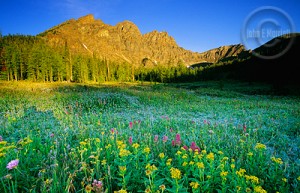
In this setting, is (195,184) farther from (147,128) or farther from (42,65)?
(42,65)

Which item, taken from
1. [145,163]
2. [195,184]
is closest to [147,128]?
[145,163]

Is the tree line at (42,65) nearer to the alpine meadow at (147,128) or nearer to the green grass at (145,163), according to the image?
the alpine meadow at (147,128)

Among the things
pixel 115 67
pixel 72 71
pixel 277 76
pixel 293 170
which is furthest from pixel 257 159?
pixel 115 67

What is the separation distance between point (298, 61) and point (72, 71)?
3773 inches

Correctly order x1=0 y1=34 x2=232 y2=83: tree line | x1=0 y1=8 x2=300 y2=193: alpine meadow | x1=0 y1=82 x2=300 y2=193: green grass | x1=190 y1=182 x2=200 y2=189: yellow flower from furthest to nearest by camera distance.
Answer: x1=0 y1=34 x2=232 y2=83: tree line < x1=0 y1=8 x2=300 y2=193: alpine meadow < x1=0 y1=82 x2=300 y2=193: green grass < x1=190 y1=182 x2=200 y2=189: yellow flower

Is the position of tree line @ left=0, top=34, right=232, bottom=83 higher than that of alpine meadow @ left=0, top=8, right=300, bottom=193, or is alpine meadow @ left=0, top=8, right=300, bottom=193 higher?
tree line @ left=0, top=34, right=232, bottom=83

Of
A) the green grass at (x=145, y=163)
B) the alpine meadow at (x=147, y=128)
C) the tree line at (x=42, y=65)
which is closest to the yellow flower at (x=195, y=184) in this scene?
the green grass at (x=145, y=163)

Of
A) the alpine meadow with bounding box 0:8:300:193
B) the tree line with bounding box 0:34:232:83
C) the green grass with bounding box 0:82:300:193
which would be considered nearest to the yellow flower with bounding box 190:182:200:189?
the green grass with bounding box 0:82:300:193

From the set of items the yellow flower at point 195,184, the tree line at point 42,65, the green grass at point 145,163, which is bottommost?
the green grass at point 145,163

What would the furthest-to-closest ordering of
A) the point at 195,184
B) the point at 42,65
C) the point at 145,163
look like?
the point at 42,65 < the point at 145,163 < the point at 195,184

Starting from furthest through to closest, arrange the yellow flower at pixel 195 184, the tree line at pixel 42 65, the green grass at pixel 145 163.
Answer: the tree line at pixel 42 65 → the green grass at pixel 145 163 → the yellow flower at pixel 195 184

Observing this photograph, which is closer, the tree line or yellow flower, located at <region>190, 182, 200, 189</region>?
yellow flower, located at <region>190, 182, 200, 189</region>

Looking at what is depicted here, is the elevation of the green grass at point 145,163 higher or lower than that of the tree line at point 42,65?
lower

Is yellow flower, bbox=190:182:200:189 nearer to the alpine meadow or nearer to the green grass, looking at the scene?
the green grass
